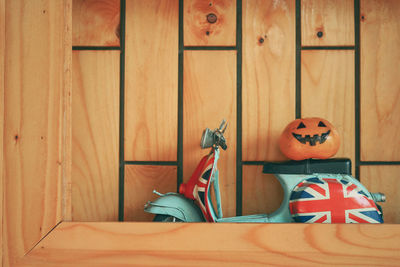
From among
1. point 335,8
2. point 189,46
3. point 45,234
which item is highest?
point 335,8

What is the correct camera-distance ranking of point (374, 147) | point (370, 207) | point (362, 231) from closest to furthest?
point (362, 231) → point (370, 207) → point (374, 147)

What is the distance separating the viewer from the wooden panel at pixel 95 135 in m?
1.00

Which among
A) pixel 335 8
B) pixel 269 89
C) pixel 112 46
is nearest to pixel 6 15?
pixel 112 46

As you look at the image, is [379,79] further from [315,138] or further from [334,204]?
[334,204]

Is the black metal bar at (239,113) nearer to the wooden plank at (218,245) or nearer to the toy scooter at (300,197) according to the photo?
the toy scooter at (300,197)

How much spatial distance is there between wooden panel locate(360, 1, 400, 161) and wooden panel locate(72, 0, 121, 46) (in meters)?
0.84

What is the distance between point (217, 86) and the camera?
1.01 meters

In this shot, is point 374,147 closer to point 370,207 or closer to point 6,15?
point 370,207

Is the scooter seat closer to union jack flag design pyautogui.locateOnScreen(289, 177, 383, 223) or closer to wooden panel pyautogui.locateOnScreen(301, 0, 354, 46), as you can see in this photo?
union jack flag design pyautogui.locateOnScreen(289, 177, 383, 223)

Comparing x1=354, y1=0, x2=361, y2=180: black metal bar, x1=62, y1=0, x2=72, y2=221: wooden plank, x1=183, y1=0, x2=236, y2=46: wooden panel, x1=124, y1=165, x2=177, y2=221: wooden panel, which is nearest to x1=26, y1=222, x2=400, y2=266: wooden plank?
x1=62, y1=0, x2=72, y2=221: wooden plank

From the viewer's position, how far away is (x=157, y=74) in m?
1.01

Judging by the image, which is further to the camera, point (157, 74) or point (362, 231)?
point (157, 74)

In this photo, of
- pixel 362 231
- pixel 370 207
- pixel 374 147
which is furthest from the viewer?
pixel 374 147

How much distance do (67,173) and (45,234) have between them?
134 mm
